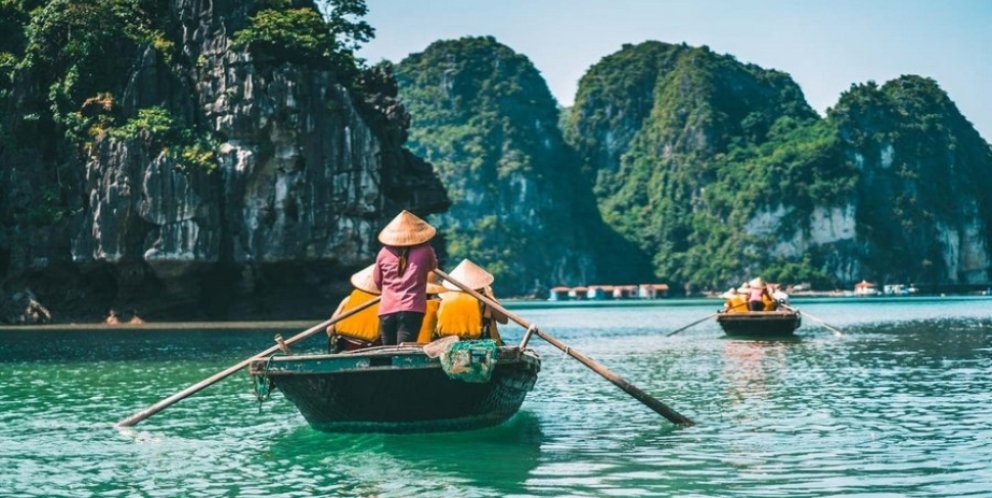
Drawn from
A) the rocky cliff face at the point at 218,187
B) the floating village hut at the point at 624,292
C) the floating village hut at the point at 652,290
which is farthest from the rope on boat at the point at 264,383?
the floating village hut at the point at 652,290

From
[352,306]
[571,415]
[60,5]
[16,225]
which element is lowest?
[571,415]

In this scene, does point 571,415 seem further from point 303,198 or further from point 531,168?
point 531,168

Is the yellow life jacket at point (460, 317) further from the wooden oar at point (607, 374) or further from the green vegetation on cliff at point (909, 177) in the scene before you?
the green vegetation on cliff at point (909, 177)

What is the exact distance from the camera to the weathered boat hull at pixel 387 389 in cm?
1170

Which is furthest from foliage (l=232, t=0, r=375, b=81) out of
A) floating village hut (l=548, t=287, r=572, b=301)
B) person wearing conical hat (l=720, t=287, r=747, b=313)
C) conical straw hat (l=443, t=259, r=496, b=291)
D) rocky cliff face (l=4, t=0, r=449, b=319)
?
floating village hut (l=548, t=287, r=572, b=301)

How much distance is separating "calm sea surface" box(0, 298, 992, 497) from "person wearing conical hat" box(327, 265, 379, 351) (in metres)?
1.07

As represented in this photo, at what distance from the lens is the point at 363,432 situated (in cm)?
1238

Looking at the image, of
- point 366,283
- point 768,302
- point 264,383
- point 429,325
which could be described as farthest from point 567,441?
point 768,302

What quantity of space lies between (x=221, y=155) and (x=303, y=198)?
3.34 metres

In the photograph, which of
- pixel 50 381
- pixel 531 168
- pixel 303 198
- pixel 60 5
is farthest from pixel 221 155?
pixel 531 168

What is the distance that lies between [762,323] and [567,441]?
21999 millimetres

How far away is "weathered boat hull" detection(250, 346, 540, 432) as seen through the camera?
38.4ft

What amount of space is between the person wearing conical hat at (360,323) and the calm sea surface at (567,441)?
107 cm

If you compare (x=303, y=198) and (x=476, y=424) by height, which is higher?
(x=303, y=198)
